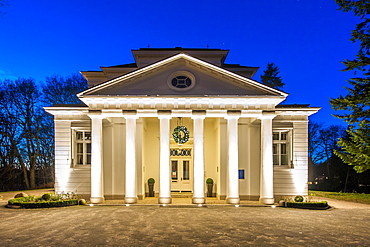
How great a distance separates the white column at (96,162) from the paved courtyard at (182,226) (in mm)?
1246

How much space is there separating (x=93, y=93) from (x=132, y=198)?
6.29m

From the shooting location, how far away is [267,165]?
1725 cm

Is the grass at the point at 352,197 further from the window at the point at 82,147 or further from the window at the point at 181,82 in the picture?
the window at the point at 82,147

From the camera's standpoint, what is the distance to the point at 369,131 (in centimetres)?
2031

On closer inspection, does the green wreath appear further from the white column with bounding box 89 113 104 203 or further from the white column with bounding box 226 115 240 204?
the white column with bounding box 89 113 104 203

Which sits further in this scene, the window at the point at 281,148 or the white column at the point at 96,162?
the window at the point at 281,148

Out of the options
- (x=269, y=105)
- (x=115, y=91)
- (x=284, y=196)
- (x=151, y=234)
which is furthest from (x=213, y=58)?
(x=151, y=234)

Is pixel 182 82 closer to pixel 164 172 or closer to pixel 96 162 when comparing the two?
pixel 164 172

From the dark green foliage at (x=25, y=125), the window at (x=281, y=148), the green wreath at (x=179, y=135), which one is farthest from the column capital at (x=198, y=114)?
the dark green foliage at (x=25, y=125)

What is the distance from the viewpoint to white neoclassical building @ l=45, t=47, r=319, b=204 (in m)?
17.1

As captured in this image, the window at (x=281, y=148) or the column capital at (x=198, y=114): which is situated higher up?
the column capital at (x=198, y=114)

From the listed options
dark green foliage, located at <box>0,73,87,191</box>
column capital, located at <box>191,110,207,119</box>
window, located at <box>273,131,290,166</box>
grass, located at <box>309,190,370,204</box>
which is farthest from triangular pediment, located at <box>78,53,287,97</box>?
dark green foliage, located at <box>0,73,87,191</box>

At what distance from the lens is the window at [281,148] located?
63.3ft

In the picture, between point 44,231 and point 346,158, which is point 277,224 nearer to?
point 44,231
